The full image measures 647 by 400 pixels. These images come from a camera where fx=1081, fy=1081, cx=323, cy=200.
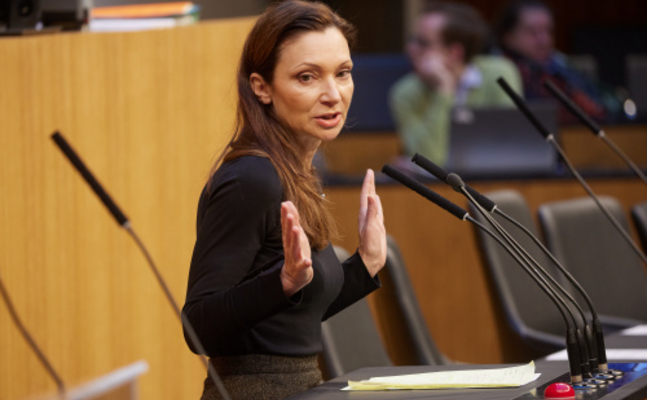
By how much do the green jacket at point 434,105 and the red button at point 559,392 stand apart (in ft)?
11.8

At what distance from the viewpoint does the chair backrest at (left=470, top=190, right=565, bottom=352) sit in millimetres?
3674

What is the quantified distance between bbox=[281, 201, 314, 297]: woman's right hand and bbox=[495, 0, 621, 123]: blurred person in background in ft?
15.4

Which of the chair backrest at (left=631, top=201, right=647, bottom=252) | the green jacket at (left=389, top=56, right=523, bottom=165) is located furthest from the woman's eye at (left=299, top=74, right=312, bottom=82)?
the green jacket at (left=389, top=56, right=523, bottom=165)

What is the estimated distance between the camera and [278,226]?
2049 mm

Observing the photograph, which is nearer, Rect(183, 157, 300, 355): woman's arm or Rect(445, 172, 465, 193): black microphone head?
Rect(183, 157, 300, 355): woman's arm

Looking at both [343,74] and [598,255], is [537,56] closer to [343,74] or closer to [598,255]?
[598,255]

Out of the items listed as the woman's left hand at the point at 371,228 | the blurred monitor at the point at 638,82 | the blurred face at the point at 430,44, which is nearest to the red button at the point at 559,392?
the woman's left hand at the point at 371,228

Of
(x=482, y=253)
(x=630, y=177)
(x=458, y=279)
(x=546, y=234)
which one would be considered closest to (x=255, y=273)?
(x=482, y=253)

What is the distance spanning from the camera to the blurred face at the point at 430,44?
18.9 feet

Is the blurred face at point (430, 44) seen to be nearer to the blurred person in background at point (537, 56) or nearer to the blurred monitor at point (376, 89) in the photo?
the blurred person in background at point (537, 56)

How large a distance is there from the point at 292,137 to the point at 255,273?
0.31 meters

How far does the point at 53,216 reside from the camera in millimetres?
3295

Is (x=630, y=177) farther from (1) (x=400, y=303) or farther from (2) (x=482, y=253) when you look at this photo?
(1) (x=400, y=303)

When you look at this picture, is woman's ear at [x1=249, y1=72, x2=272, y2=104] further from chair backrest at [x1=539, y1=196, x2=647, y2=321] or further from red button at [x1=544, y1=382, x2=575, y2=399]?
chair backrest at [x1=539, y1=196, x2=647, y2=321]
